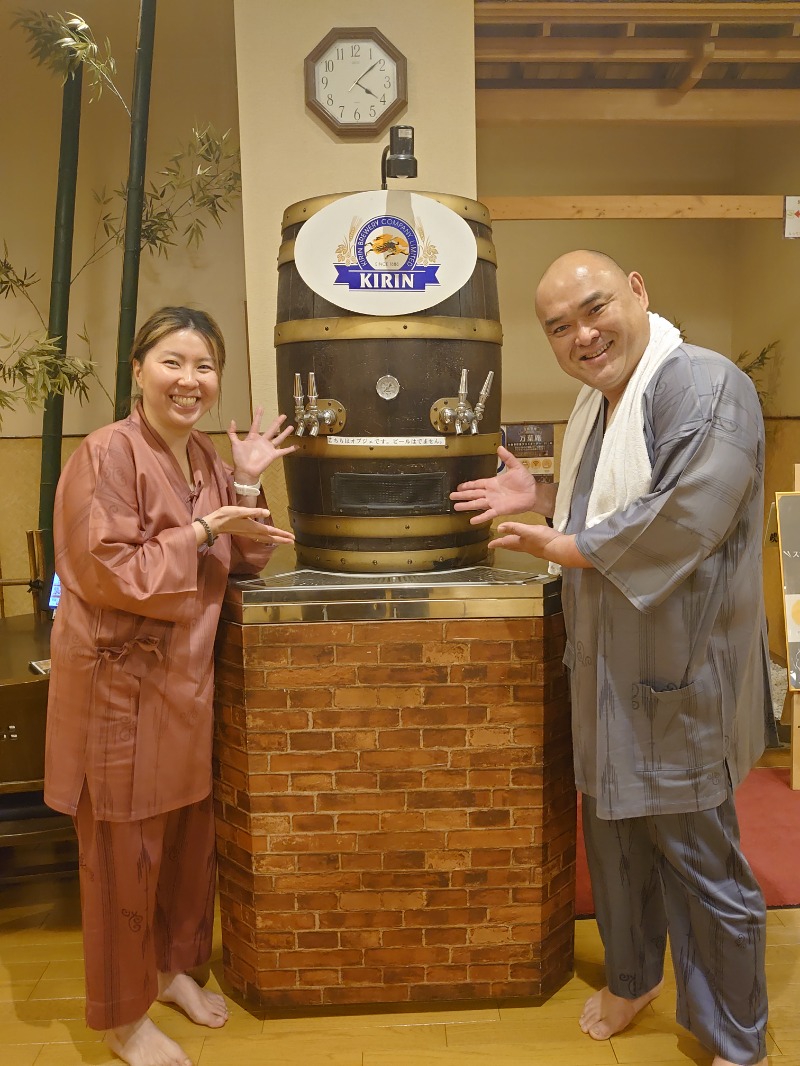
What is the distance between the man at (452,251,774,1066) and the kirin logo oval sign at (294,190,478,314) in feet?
1.10

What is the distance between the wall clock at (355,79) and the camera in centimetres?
288

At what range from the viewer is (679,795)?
1.84 m

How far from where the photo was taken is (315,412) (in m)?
2.14

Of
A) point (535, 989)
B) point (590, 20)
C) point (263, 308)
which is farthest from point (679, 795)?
point (590, 20)

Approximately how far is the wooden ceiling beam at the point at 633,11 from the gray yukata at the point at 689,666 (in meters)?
2.05

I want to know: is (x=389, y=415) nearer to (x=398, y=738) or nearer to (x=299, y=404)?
(x=299, y=404)

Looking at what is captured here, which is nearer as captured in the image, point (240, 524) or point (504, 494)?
point (240, 524)

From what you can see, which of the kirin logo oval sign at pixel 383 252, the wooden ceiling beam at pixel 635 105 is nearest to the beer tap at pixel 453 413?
the kirin logo oval sign at pixel 383 252

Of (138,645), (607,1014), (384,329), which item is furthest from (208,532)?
(607,1014)

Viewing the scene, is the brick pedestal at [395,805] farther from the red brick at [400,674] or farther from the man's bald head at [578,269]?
the man's bald head at [578,269]

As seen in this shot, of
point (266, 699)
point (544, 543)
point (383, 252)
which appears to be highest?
point (383, 252)

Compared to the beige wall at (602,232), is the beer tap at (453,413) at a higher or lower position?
lower

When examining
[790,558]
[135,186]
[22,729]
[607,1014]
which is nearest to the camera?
[607,1014]

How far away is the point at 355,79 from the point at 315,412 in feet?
4.75
